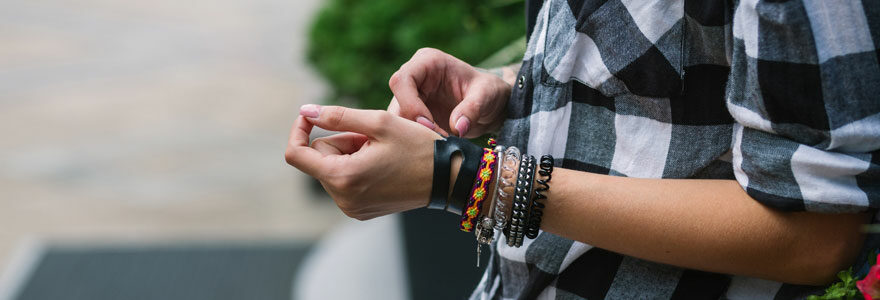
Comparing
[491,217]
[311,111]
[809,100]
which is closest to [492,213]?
[491,217]

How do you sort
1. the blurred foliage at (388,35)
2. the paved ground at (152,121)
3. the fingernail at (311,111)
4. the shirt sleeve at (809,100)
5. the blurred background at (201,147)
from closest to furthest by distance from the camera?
the shirt sleeve at (809,100)
the fingernail at (311,111)
the blurred foliage at (388,35)
the blurred background at (201,147)
the paved ground at (152,121)

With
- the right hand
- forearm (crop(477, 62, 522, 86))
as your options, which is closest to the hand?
the right hand

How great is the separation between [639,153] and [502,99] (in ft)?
0.79

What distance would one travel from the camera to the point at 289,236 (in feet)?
11.4

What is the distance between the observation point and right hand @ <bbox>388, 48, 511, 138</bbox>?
98 centimetres

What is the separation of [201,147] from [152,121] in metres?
0.48

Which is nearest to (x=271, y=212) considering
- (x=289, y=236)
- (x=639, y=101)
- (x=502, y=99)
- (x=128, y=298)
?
(x=289, y=236)

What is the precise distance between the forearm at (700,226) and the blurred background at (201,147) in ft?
2.78

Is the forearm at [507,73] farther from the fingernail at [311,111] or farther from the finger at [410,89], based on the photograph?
the fingernail at [311,111]

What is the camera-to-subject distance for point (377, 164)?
32.6 inches

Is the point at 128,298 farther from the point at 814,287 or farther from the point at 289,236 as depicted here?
the point at 814,287

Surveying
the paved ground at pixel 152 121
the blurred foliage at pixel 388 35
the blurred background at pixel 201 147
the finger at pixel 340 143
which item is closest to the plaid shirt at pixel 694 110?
the finger at pixel 340 143

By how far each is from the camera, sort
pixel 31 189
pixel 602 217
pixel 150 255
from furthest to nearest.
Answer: pixel 31 189 → pixel 150 255 → pixel 602 217

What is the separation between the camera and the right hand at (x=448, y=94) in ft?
3.23
